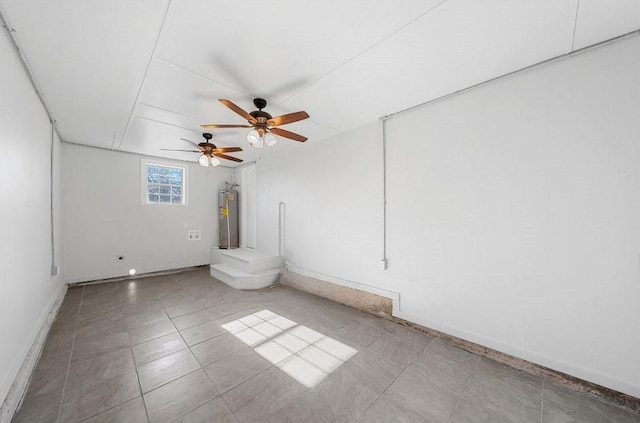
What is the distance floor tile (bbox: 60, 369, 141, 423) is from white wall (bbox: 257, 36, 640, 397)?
9.44 ft

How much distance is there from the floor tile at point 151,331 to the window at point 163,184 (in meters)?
3.58

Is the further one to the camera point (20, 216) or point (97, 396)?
point (20, 216)

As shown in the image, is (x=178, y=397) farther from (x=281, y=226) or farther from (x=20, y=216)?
(x=281, y=226)

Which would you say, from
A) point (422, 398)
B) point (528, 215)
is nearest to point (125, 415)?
point (422, 398)

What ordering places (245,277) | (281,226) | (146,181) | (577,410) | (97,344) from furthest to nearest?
(146,181) → (281,226) → (245,277) → (97,344) → (577,410)

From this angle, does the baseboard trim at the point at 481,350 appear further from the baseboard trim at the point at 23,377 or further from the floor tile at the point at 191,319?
the baseboard trim at the point at 23,377

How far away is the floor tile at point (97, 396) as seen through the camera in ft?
5.45

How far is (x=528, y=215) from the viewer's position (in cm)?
224

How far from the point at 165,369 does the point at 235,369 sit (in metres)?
0.65

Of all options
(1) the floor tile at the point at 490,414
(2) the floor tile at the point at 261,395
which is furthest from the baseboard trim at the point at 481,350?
(2) the floor tile at the point at 261,395

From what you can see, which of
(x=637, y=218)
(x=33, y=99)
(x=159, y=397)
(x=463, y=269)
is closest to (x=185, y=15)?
(x=33, y=99)

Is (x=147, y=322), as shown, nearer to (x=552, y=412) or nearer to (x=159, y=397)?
→ (x=159, y=397)

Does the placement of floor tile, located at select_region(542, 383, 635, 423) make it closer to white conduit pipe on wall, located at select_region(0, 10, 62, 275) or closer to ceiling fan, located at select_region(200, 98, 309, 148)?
ceiling fan, located at select_region(200, 98, 309, 148)

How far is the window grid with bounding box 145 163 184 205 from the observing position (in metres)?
5.57
